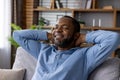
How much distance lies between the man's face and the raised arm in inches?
8.7

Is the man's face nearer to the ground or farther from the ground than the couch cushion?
farther from the ground

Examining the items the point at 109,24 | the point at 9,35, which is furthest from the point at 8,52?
the point at 109,24

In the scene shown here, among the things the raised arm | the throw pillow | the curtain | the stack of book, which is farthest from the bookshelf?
the throw pillow

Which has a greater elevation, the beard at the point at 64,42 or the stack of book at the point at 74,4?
the stack of book at the point at 74,4

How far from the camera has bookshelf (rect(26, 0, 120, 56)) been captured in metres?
4.17

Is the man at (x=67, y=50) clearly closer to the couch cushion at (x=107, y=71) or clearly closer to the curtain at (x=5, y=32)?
the couch cushion at (x=107, y=71)

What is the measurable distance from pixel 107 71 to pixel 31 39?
761mm

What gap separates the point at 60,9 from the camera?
430cm

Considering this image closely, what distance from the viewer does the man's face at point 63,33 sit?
6.19 feet

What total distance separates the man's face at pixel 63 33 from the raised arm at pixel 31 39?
22 centimetres

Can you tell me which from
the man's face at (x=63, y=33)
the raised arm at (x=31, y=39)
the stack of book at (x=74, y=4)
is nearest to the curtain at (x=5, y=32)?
the stack of book at (x=74, y=4)

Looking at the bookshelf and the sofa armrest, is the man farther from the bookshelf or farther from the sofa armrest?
the bookshelf

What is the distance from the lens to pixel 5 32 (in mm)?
4109

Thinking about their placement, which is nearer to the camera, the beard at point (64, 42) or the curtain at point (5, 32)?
the beard at point (64, 42)
